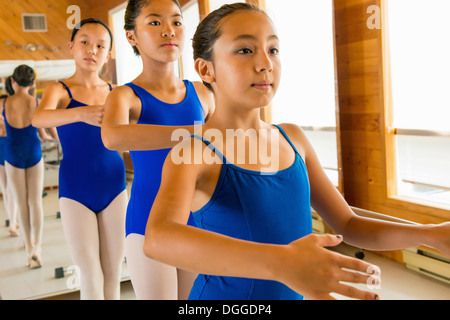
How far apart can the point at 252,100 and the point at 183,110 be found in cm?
62

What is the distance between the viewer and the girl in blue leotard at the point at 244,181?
63 centimetres

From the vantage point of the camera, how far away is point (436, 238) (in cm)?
68

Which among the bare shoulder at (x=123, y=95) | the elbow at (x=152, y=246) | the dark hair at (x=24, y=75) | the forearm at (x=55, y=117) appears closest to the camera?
the elbow at (x=152, y=246)

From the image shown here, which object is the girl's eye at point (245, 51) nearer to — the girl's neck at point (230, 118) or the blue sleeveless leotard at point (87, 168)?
the girl's neck at point (230, 118)

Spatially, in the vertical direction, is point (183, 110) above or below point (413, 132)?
above

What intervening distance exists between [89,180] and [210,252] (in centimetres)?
128

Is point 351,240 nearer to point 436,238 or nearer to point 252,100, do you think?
point 436,238

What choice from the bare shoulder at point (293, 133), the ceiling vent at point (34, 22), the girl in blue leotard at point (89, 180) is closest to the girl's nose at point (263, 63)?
the bare shoulder at point (293, 133)

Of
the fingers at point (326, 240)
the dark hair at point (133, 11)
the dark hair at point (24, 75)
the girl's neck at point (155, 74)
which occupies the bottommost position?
the fingers at point (326, 240)

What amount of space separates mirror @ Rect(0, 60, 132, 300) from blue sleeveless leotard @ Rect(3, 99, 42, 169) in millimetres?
43

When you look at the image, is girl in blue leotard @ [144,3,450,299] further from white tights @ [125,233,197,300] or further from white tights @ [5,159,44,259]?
white tights @ [5,159,44,259]

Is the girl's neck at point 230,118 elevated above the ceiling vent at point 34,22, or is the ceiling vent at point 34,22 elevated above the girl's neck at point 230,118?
the ceiling vent at point 34,22

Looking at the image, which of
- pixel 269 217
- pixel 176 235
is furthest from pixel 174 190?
pixel 269 217

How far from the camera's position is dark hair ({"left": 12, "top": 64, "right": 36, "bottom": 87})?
1955 millimetres
